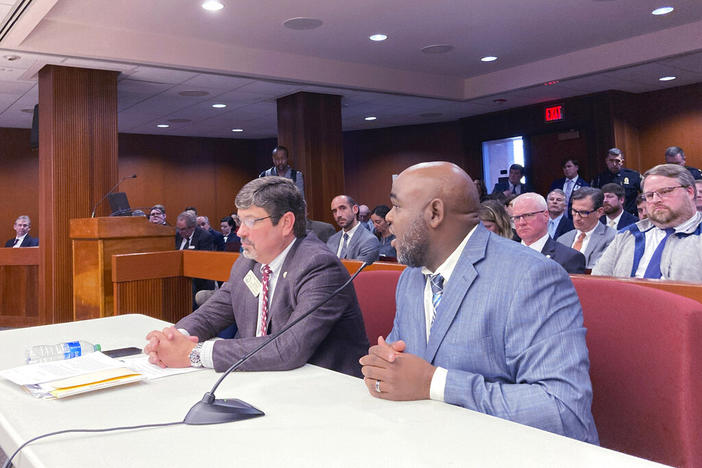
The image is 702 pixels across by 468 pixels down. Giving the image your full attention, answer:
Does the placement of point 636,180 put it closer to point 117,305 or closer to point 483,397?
point 117,305

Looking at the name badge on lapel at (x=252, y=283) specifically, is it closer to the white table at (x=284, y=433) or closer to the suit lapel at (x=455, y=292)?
the white table at (x=284, y=433)

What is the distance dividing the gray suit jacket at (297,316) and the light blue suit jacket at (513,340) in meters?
0.36

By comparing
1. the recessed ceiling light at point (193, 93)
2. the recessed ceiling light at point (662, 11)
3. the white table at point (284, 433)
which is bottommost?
the white table at point (284, 433)

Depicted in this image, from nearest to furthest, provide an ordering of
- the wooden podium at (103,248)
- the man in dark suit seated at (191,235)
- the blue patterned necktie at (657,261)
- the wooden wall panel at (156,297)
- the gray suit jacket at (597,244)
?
1. the blue patterned necktie at (657,261)
2. the wooden wall panel at (156,297)
3. the wooden podium at (103,248)
4. the gray suit jacket at (597,244)
5. the man in dark suit seated at (191,235)

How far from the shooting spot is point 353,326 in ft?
6.10

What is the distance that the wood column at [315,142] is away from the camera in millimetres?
8203

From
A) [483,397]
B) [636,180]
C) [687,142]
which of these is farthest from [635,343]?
[687,142]

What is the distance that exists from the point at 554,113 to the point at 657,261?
23.6 ft

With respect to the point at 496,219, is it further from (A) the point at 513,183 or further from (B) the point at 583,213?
(A) the point at 513,183

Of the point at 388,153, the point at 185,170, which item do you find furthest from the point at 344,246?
the point at 185,170

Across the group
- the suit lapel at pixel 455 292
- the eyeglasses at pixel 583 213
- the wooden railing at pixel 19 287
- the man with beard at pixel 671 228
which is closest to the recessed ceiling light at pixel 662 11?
the eyeglasses at pixel 583 213

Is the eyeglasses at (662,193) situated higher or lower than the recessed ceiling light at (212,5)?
lower

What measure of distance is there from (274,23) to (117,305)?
3.52 meters

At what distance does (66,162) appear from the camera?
6.28m
